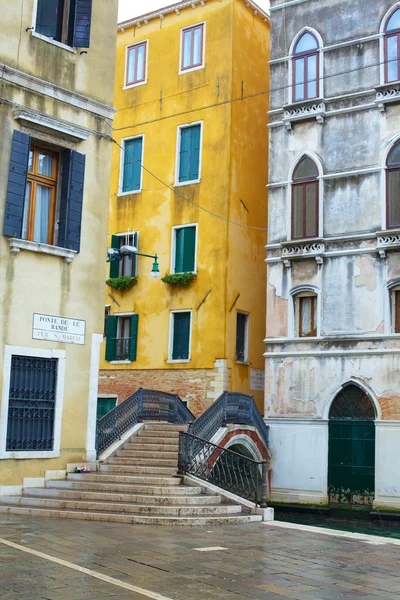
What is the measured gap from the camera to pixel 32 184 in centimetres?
1520

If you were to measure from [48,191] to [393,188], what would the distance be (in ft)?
37.0

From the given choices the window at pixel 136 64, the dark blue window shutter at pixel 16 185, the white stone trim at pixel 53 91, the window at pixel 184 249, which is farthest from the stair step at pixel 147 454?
the window at pixel 136 64

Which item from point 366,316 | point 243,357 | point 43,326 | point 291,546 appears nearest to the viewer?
point 291,546

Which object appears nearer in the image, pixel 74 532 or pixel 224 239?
pixel 74 532

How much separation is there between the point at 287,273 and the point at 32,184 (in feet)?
36.0

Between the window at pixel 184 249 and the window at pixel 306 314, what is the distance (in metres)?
3.98

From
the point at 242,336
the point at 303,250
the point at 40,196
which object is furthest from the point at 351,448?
the point at 40,196

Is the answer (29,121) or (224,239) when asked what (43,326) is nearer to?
(29,121)

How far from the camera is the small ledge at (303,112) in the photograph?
24219 mm

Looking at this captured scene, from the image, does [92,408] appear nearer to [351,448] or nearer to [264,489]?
[264,489]

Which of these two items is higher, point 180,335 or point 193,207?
point 193,207

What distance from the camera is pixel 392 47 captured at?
76.9 ft

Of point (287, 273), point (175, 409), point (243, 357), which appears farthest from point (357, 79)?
point (175, 409)

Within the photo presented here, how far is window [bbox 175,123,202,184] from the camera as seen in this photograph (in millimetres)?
26906
